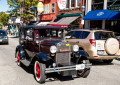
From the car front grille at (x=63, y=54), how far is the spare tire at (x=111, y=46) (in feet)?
9.34

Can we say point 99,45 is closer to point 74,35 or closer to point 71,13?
point 74,35

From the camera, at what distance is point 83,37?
361 inches

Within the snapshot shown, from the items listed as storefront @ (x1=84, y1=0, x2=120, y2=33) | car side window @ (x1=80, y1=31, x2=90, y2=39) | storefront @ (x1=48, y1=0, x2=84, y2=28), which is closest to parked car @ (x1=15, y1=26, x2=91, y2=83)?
car side window @ (x1=80, y1=31, x2=90, y2=39)

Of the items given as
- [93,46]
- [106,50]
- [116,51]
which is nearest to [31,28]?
[93,46]

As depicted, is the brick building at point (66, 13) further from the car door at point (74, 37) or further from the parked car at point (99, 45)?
the parked car at point (99, 45)

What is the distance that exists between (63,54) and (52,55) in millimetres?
389

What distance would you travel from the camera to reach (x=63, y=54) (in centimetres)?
614

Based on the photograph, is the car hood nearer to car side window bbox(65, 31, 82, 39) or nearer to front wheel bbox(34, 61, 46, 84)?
front wheel bbox(34, 61, 46, 84)

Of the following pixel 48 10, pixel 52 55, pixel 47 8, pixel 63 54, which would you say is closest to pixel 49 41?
pixel 52 55

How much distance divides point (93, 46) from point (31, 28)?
3162 mm

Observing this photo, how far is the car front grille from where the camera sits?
6.05 m

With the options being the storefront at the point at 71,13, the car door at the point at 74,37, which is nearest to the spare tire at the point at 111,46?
the car door at the point at 74,37

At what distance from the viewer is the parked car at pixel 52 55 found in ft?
18.9

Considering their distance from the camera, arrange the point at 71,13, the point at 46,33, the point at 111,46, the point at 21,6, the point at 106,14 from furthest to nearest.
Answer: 1. the point at 21,6
2. the point at 71,13
3. the point at 106,14
4. the point at 111,46
5. the point at 46,33
